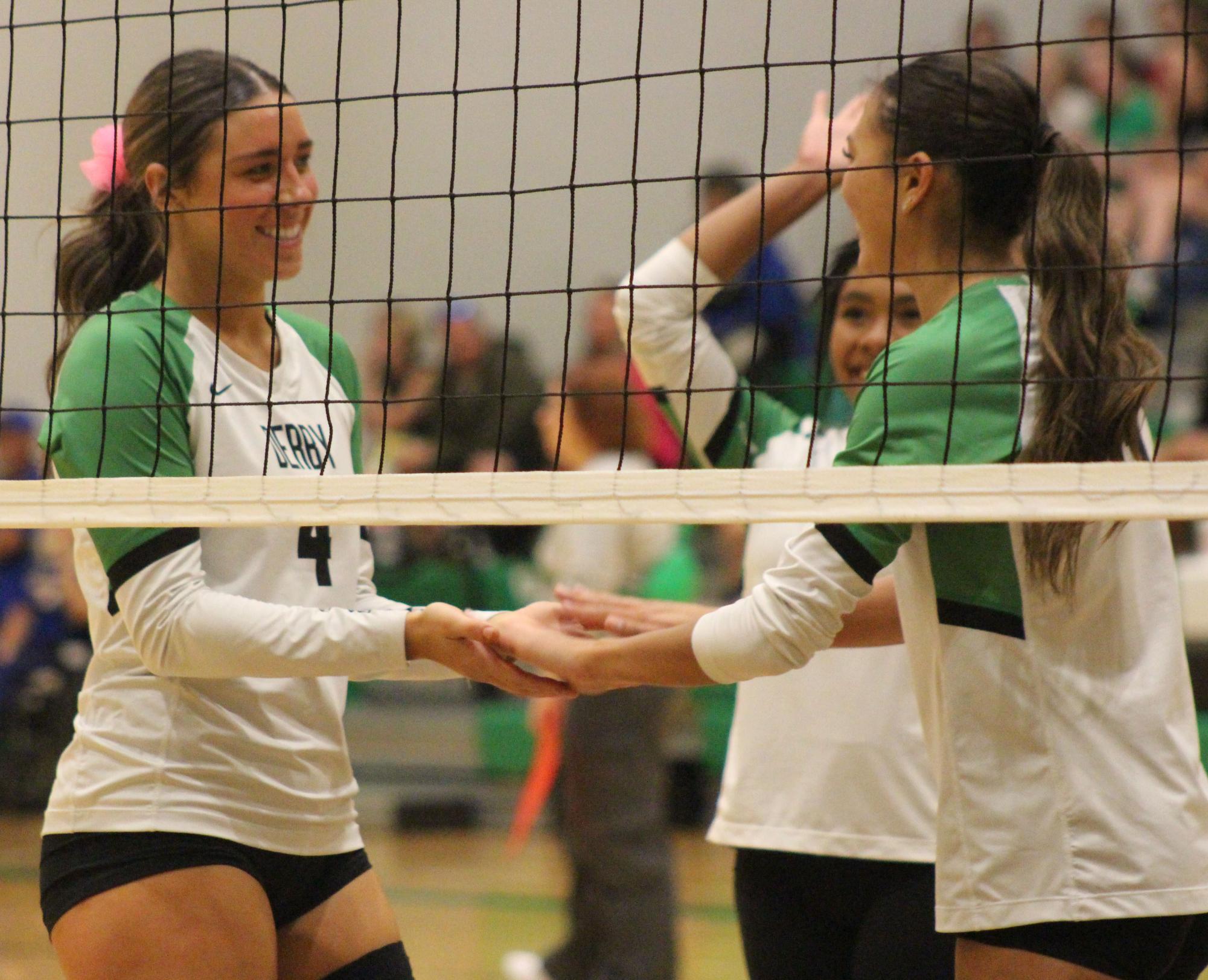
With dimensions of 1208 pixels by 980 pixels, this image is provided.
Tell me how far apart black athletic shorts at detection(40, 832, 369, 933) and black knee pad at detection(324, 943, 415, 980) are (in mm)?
118

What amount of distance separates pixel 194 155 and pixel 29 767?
236 inches

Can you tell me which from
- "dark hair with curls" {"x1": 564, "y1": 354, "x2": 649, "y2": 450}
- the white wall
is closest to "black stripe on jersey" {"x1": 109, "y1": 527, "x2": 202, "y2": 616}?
"dark hair with curls" {"x1": 564, "y1": 354, "x2": 649, "y2": 450}

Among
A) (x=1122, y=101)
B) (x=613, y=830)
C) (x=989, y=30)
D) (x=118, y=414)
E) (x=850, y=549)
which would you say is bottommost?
(x=613, y=830)

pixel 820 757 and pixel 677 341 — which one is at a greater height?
pixel 677 341

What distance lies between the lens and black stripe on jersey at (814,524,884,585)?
177 centimetres

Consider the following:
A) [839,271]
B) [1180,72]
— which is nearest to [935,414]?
[839,271]

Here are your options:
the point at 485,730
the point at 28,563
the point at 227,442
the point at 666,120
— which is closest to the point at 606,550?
the point at 227,442

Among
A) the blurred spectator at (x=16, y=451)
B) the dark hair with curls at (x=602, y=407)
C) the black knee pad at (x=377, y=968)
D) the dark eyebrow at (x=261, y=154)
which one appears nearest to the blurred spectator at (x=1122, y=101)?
the dark hair with curls at (x=602, y=407)

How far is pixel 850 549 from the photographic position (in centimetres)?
178

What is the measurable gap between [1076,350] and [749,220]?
894mm

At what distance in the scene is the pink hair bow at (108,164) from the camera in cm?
222

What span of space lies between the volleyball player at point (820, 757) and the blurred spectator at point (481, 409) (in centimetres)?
477

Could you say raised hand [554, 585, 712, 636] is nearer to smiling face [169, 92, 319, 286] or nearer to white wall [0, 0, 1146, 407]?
smiling face [169, 92, 319, 286]

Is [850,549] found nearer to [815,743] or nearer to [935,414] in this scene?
[935,414]
